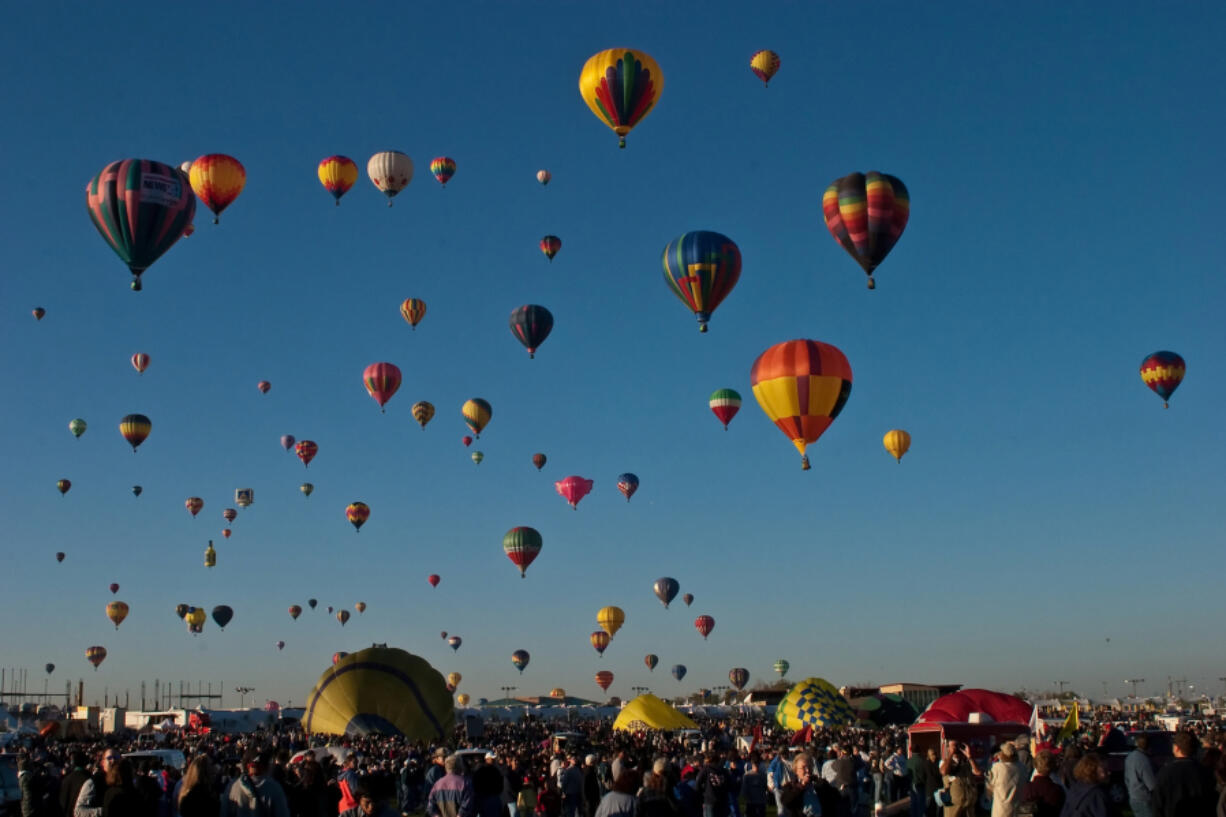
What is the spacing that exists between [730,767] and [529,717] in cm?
5763

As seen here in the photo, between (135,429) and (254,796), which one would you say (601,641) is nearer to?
(135,429)

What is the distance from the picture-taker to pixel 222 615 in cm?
5975

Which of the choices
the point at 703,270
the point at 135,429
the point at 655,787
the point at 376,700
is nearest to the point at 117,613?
the point at 135,429

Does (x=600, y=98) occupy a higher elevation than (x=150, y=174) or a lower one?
higher

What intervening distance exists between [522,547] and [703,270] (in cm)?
1874

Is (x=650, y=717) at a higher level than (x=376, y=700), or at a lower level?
lower

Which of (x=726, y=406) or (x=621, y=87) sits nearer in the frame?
(x=621, y=87)

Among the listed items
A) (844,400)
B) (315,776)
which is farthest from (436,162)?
(315,776)

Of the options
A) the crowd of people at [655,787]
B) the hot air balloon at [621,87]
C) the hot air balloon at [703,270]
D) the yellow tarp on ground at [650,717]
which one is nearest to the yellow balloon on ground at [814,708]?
the yellow tarp on ground at [650,717]

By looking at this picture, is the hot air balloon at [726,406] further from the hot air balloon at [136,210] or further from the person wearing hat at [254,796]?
the person wearing hat at [254,796]

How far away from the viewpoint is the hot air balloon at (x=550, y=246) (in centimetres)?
4082

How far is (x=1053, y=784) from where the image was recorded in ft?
27.3

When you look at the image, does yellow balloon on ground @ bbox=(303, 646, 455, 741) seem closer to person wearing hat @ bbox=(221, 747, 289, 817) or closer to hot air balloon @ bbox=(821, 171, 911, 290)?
hot air balloon @ bbox=(821, 171, 911, 290)

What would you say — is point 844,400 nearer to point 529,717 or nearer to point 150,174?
point 150,174
